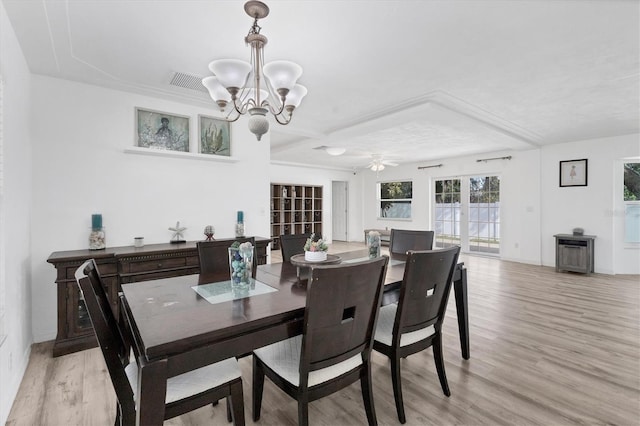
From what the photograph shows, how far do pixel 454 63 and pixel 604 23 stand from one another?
100cm

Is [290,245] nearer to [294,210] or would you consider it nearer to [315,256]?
[315,256]

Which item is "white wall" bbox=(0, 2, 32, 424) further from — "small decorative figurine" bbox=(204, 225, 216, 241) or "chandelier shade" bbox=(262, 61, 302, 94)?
"chandelier shade" bbox=(262, 61, 302, 94)

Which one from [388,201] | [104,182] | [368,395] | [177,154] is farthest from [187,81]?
[388,201]

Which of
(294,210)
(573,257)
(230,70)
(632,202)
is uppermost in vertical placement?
(230,70)

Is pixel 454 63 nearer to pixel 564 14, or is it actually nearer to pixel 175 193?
pixel 564 14

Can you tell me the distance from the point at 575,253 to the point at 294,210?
253 inches

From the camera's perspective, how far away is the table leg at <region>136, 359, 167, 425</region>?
1096 millimetres

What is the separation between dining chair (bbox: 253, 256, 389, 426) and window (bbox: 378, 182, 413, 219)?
7606 millimetres

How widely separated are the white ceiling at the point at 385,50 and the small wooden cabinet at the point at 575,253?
2320mm

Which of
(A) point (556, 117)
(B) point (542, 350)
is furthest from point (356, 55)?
(A) point (556, 117)

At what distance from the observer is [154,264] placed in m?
3.01

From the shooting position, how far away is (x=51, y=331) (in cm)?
291

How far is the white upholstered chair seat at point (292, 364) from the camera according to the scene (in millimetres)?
1496

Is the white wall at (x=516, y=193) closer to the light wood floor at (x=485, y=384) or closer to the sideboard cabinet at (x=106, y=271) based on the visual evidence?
the light wood floor at (x=485, y=384)
